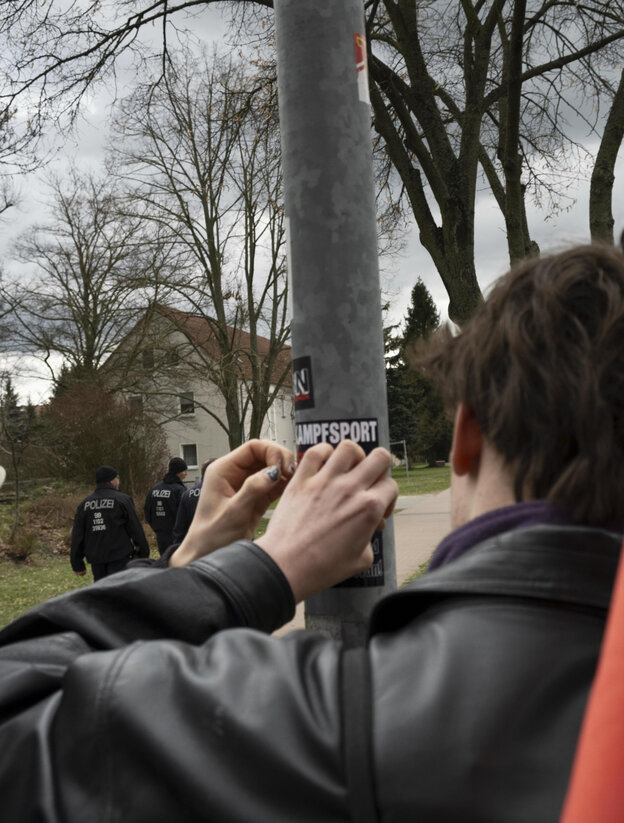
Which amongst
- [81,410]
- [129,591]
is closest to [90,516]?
[129,591]

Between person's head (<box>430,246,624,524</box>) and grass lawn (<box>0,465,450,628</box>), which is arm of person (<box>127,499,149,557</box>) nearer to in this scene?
grass lawn (<box>0,465,450,628</box>)

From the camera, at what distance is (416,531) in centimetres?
1739

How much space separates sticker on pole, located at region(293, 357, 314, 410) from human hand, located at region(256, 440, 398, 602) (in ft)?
2.06

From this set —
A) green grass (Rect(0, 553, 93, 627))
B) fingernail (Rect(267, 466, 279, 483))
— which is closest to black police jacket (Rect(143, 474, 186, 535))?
green grass (Rect(0, 553, 93, 627))

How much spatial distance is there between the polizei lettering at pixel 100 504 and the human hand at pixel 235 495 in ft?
31.7

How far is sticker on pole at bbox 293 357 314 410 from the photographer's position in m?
2.05

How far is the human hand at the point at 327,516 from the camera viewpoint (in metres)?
1.26

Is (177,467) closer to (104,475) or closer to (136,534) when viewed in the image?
(104,475)

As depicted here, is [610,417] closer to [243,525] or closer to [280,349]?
[243,525]

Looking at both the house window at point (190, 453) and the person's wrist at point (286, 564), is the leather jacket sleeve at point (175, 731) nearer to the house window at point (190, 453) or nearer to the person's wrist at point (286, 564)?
the person's wrist at point (286, 564)

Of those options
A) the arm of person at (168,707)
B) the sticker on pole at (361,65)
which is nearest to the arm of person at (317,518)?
the arm of person at (168,707)

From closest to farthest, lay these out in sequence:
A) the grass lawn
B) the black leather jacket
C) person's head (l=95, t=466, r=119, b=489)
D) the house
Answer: the black leather jacket < person's head (l=95, t=466, r=119, b=489) < the grass lawn < the house

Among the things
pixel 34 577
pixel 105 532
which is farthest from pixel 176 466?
pixel 34 577

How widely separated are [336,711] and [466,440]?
0.45 meters
